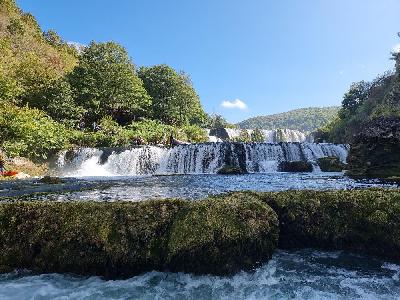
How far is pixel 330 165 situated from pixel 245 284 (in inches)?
973

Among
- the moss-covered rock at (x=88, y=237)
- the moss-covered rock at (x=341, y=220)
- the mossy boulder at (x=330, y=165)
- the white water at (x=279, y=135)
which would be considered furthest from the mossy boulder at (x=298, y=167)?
the white water at (x=279, y=135)

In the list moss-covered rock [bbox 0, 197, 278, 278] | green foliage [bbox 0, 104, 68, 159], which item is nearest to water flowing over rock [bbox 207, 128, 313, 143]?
green foliage [bbox 0, 104, 68, 159]

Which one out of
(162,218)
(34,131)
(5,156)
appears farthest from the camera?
(34,131)

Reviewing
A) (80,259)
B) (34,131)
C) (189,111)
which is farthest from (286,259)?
(189,111)

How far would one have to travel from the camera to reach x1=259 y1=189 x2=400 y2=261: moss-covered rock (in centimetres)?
601

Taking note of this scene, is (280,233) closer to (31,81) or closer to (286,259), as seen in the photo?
(286,259)

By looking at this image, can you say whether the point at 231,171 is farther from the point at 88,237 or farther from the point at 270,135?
the point at 270,135

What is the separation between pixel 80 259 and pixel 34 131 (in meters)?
28.6

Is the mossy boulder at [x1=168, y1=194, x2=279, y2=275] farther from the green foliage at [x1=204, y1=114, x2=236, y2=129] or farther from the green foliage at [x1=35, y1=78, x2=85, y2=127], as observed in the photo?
the green foliage at [x1=204, y1=114, x2=236, y2=129]

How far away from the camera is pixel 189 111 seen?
213ft

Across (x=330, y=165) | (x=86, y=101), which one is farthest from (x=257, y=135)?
(x=330, y=165)

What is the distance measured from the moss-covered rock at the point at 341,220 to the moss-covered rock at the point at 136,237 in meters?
0.58

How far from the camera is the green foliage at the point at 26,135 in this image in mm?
28344

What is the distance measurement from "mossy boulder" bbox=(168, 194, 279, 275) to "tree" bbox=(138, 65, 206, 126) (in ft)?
182
